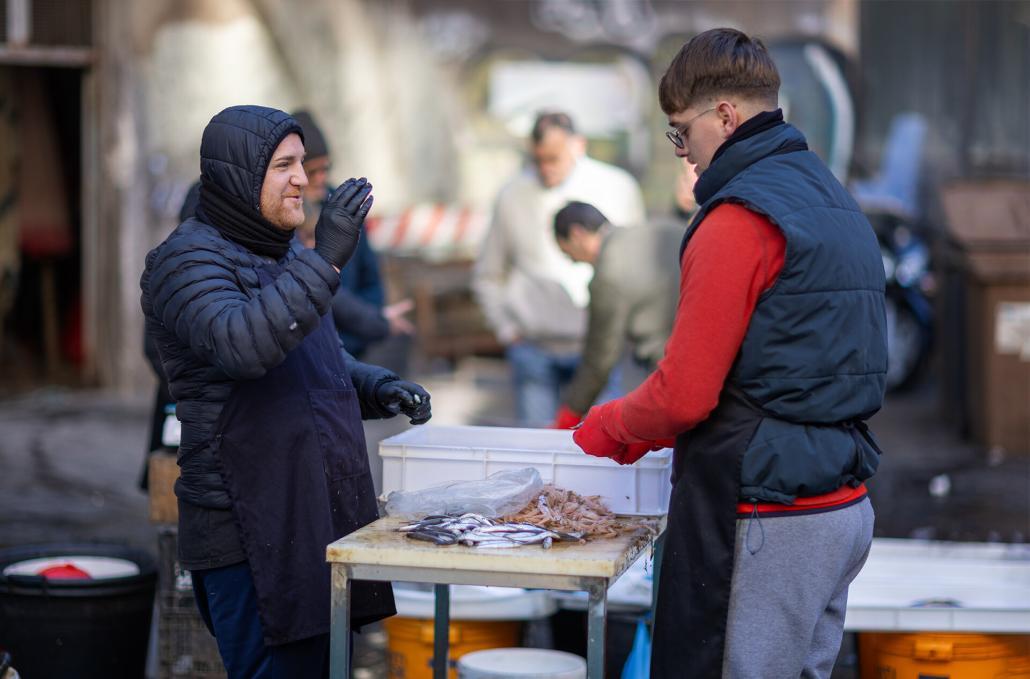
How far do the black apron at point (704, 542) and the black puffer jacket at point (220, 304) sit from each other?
3.15ft

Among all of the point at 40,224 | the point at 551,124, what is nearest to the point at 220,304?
the point at 551,124

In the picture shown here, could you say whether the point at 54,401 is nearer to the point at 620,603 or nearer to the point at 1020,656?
the point at 620,603

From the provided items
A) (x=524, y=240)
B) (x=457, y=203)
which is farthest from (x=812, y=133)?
(x=524, y=240)

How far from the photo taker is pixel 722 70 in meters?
3.26

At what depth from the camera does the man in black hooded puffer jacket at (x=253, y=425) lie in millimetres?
3525

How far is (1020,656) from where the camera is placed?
14.9ft

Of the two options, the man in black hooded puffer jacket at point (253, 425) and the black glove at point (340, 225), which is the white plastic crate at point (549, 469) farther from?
the black glove at point (340, 225)

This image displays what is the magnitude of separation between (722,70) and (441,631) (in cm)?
203

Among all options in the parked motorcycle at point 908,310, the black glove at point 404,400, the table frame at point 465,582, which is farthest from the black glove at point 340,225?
the parked motorcycle at point 908,310

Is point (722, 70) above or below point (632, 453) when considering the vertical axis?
above

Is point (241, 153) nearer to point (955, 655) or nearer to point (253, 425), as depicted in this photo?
point (253, 425)

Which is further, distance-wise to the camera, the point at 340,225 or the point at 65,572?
the point at 65,572

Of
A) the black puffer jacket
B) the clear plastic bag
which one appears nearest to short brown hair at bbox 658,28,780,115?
the black puffer jacket

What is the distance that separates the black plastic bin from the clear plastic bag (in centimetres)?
141
